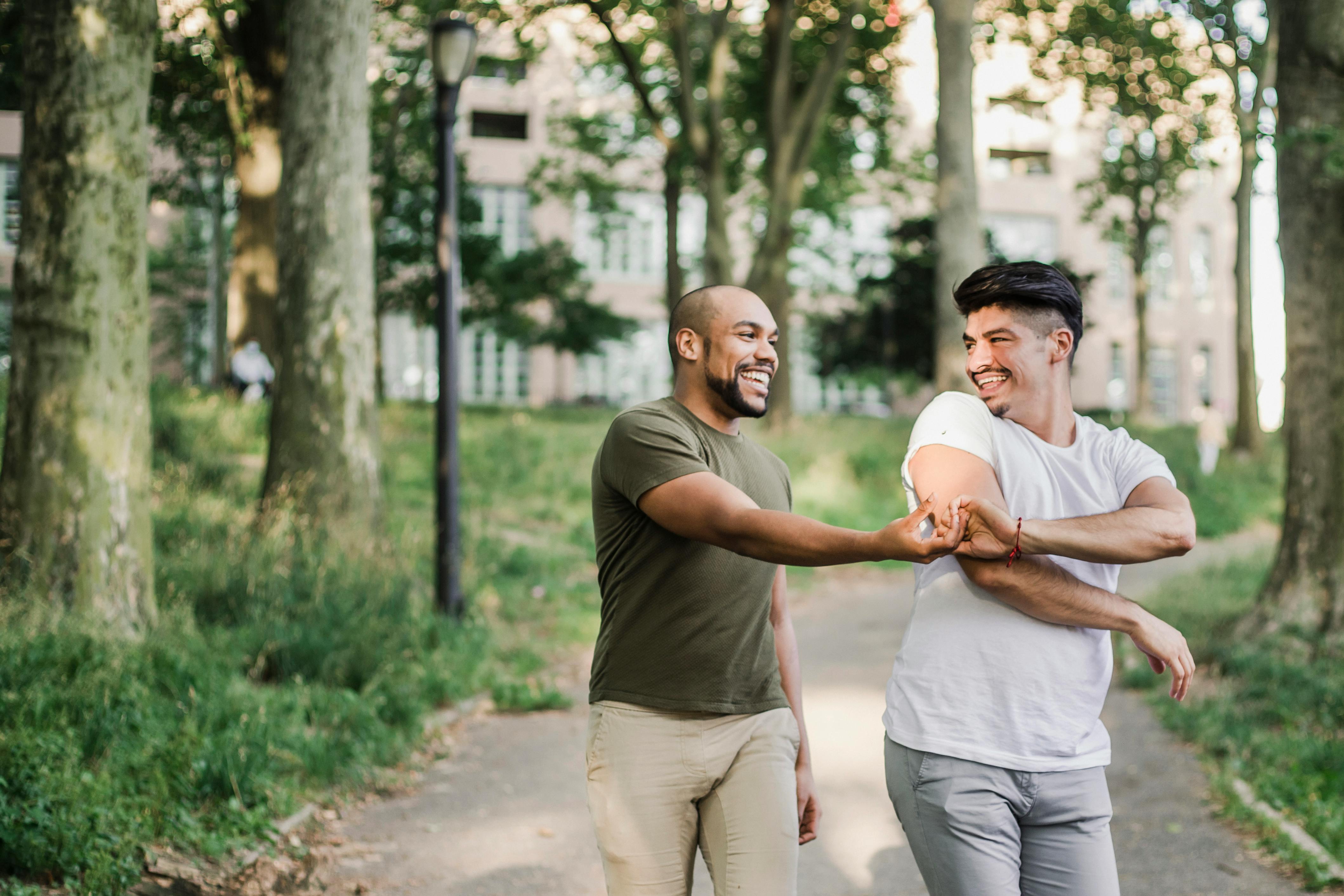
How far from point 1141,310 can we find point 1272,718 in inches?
1079

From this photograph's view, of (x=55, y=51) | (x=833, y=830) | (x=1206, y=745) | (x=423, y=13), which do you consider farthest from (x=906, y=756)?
(x=423, y=13)

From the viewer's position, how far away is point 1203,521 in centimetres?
1984

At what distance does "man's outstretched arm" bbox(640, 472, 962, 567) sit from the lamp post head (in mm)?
7528

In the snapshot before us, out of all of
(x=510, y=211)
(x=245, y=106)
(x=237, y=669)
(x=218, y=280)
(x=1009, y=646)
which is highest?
(x=510, y=211)

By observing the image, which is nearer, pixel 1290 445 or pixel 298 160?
pixel 1290 445

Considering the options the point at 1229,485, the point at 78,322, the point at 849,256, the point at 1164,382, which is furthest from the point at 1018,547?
the point at 1164,382

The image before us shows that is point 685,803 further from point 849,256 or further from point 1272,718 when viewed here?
point 849,256

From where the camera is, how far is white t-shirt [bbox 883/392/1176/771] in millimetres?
2496

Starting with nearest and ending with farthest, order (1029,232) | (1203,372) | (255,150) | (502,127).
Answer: (255,150), (502,127), (1029,232), (1203,372)

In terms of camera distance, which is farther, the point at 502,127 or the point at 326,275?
the point at 502,127

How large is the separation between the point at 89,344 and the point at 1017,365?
5.39 meters

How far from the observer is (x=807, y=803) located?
10.5 ft

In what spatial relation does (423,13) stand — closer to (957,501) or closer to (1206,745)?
(1206,745)

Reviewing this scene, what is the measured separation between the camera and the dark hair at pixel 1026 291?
2.64m
